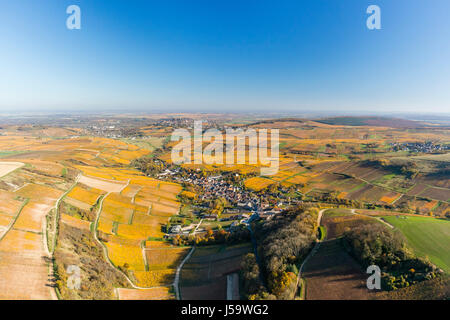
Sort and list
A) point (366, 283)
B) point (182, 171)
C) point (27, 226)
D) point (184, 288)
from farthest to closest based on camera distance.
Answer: point (182, 171)
point (27, 226)
point (184, 288)
point (366, 283)

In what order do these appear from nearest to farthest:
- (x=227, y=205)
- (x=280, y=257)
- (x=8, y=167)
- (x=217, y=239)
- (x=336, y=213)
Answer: (x=280, y=257)
(x=217, y=239)
(x=336, y=213)
(x=8, y=167)
(x=227, y=205)

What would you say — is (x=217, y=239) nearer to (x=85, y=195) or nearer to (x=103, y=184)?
(x=85, y=195)

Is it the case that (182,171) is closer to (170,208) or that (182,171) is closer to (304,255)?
(170,208)

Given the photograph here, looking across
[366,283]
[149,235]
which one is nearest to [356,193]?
[366,283]

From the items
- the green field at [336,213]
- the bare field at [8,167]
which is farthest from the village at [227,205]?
the bare field at [8,167]
